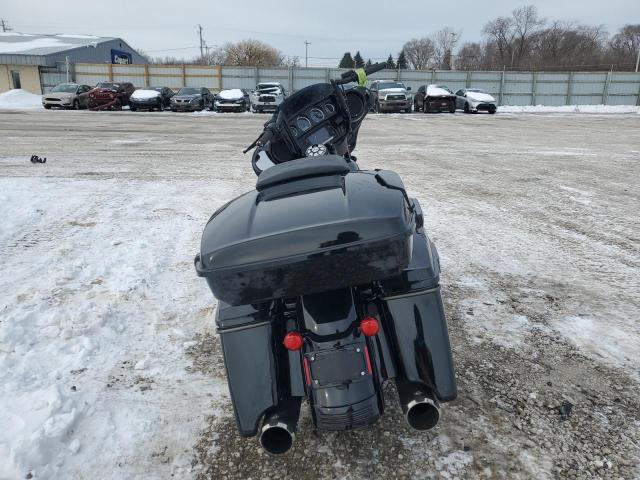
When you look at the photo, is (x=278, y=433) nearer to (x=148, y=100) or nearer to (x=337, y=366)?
(x=337, y=366)

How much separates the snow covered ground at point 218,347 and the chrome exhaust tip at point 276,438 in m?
0.38

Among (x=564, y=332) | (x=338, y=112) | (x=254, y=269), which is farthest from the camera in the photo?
(x=338, y=112)

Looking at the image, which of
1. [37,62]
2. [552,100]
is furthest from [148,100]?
[552,100]

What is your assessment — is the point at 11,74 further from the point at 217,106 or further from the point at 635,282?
the point at 635,282

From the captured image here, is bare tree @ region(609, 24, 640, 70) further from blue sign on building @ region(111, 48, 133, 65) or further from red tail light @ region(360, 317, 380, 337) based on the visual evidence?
red tail light @ region(360, 317, 380, 337)

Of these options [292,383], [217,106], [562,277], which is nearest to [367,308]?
[292,383]

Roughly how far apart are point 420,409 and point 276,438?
507mm

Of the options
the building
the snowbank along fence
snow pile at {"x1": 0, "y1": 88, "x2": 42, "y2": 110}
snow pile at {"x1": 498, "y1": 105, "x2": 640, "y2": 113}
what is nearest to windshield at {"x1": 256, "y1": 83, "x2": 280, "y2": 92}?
the snowbank along fence

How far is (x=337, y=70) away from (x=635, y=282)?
3101cm

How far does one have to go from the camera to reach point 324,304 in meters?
1.64

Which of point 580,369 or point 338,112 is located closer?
point 580,369

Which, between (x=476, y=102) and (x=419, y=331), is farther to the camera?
(x=476, y=102)

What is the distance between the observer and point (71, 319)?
2967 mm

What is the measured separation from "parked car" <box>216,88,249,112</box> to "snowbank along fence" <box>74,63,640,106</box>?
26.5ft
